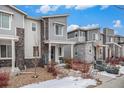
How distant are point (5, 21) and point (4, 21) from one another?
0.07m

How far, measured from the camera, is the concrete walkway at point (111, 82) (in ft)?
25.5

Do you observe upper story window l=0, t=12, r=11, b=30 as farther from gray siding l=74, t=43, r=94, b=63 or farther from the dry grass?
gray siding l=74, t=43, r=94, b=63

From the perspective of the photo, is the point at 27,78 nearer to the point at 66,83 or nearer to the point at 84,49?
the point at 66,83

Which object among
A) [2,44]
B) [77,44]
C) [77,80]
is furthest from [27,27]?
[77,80]

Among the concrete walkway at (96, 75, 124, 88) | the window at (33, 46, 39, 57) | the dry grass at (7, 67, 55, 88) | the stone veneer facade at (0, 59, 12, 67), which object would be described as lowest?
the concrete walkway at (96, 75, 124, 88)

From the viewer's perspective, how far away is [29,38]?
1134 centimetres

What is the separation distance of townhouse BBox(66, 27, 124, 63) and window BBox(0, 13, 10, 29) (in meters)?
3.93

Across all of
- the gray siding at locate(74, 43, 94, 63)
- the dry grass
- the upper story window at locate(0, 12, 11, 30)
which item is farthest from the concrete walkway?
the upper story window at locate(0, 12, 11, 30)

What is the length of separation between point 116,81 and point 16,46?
5.33 metres

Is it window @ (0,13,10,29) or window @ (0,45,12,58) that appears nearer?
window @ (0,13,10,29)

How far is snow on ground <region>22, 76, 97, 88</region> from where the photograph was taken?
7836mm
